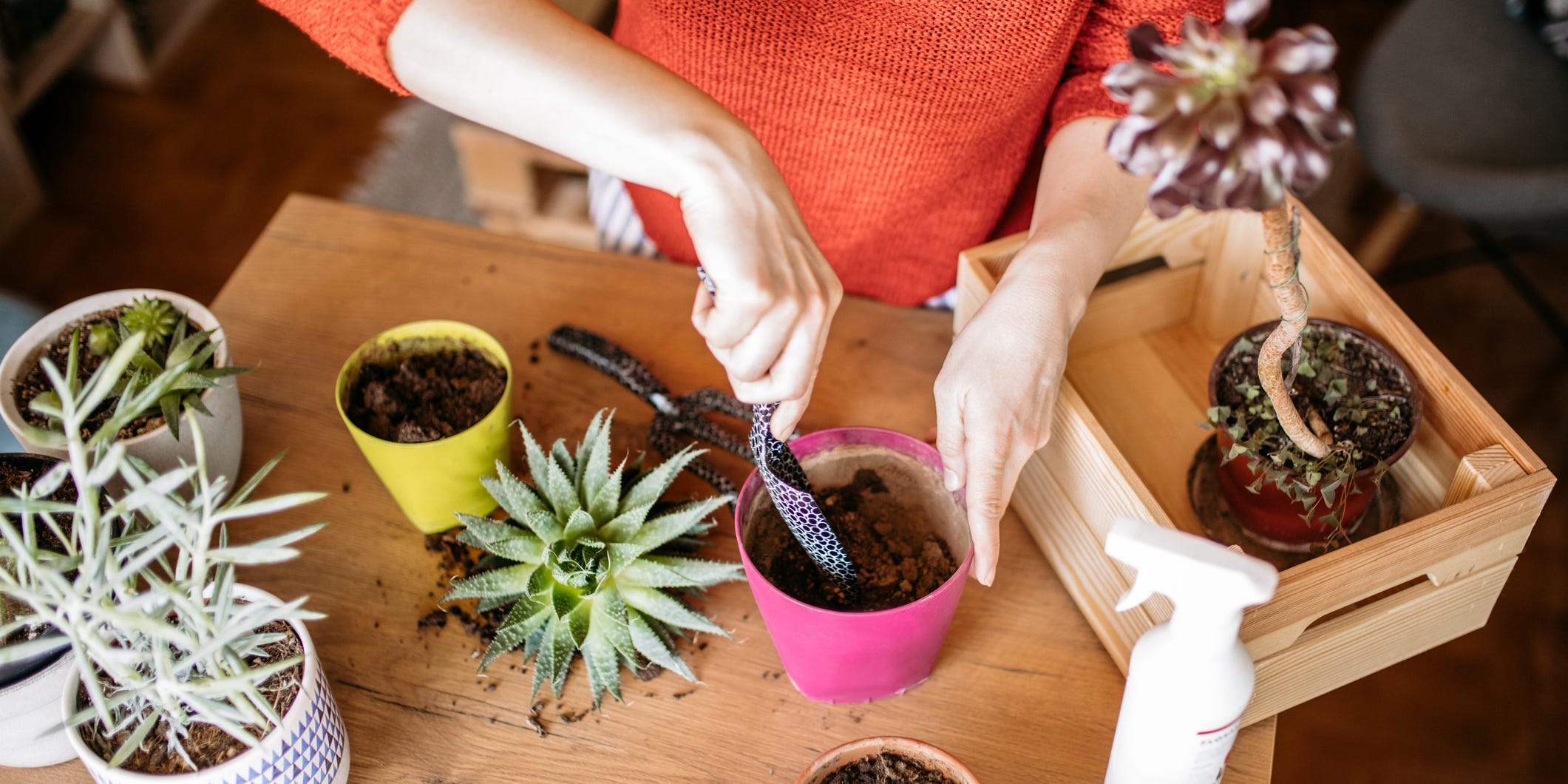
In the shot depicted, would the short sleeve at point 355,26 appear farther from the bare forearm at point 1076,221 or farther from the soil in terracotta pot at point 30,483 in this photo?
the bare forearm at point 1076,221

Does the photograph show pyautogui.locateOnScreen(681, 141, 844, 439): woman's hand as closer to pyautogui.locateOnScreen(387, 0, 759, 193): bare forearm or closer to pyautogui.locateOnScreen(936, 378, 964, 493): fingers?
pyautogui.locateOnScreen(387, 0, 759, 193): bare forearm

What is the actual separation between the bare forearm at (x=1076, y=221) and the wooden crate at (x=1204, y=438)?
54 millimetres

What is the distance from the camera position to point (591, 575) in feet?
2.71

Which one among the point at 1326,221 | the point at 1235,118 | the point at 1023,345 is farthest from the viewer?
the point at 1326,221

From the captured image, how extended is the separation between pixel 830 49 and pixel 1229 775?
72 centimetres

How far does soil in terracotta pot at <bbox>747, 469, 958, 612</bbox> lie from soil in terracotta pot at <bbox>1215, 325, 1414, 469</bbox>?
0.29m

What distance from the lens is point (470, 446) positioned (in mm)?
908

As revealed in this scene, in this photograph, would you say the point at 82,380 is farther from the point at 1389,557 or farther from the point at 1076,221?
the point at 1389,557

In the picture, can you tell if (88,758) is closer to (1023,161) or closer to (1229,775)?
(1229,775)

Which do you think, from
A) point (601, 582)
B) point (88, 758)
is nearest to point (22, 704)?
point (88, 758)

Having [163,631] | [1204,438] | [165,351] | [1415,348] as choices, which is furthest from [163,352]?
[1415,348]

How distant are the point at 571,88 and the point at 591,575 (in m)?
0.36

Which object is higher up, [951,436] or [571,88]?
[571,88]

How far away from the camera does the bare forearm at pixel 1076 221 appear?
2.98ft
